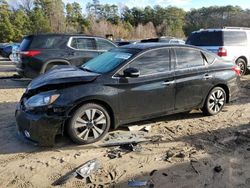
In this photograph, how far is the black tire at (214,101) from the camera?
6.90 metres

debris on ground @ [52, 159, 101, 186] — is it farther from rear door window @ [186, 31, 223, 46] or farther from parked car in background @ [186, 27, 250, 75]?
rear door window @ [186, 31, 223, 46]

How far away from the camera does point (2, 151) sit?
5.20 meters

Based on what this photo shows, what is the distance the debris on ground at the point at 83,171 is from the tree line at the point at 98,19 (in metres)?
48.6

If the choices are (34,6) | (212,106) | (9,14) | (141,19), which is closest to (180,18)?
(141,19)

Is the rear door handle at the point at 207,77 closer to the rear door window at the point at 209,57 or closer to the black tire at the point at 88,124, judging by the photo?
the rear door window at the point at 209,57

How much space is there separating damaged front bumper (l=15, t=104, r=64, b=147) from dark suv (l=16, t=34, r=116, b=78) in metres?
5.40

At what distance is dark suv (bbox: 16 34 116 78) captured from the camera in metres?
10.3

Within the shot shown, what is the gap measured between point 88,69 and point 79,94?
42.9 inches

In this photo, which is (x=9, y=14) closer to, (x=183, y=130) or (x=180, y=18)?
(x=180, y=18)

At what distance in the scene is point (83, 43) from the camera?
36.2 feet

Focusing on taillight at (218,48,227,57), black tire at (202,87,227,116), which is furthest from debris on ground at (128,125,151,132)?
taillight at (218,48,227,57)

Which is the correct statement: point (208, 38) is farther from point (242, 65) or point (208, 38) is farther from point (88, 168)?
point (88, 168)

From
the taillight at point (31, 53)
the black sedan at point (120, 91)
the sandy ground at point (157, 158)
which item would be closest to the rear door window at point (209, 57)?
the black sedan at point (120, 91)

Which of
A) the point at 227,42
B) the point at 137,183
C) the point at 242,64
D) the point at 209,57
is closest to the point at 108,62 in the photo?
the point at 209,57
